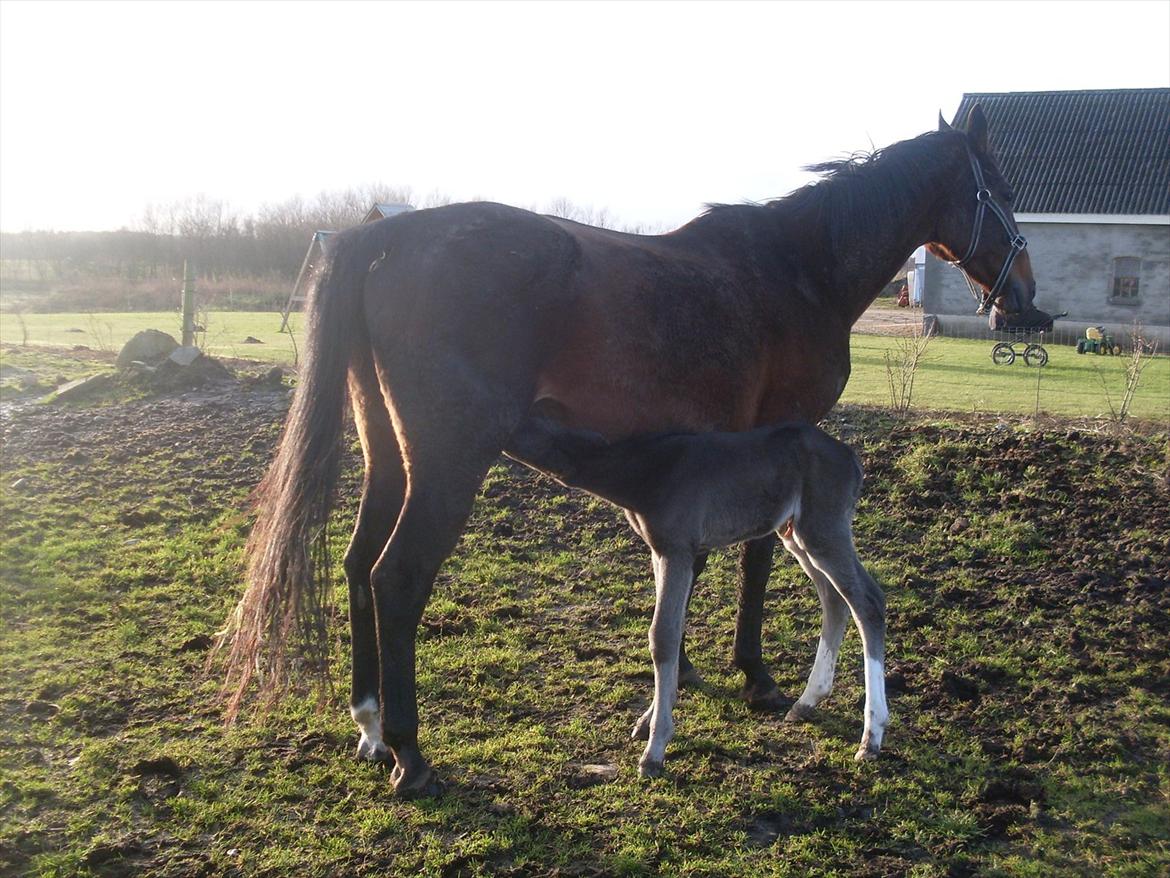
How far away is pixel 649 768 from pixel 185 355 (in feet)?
39.4

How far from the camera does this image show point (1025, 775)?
414 cm

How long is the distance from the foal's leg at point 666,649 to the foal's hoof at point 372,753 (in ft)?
3.64

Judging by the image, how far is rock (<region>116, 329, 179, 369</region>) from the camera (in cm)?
1488

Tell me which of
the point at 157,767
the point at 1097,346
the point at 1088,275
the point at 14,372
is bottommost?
the point at 157,767

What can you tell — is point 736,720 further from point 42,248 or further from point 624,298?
point 42,248

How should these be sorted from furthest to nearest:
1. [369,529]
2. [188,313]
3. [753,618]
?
1. [188,313]
2. [753,618]
3. [369,529]

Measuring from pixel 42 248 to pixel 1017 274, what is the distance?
57.7 m

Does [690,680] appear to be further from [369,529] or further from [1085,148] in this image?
[1085,148]

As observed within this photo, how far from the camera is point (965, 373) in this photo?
1728 cm

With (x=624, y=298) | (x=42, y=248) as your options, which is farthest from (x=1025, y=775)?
(x=42, y=248)

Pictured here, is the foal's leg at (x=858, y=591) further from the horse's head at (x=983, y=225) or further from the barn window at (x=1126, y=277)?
the barn window at (x=1126, y=277)

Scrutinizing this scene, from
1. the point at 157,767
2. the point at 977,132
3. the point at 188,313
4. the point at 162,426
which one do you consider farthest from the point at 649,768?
the point at 188,313

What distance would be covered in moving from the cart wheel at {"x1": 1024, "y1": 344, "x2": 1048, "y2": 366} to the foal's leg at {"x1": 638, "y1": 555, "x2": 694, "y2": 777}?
55.0 ft

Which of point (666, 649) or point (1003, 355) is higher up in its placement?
point (1003, 355)
